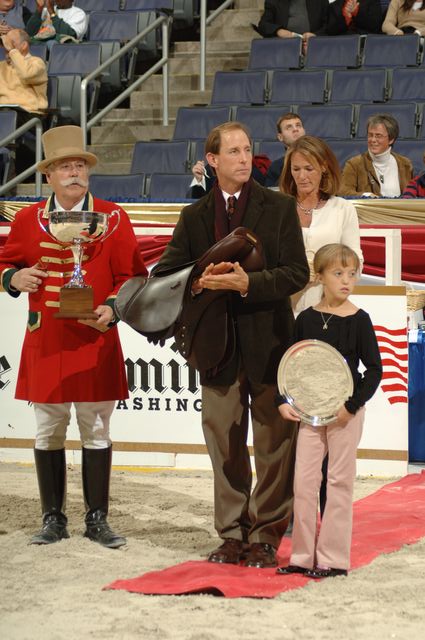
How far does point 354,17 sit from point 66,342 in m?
7.88

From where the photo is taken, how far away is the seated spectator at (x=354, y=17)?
1181cm

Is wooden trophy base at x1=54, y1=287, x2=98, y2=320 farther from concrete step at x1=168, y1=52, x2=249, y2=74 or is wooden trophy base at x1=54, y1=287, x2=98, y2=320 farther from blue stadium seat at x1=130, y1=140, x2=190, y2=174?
concrete step at x1=168, y1=52, x2=249, y2=74

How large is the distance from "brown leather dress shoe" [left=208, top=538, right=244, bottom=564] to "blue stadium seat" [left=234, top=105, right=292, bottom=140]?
643 centimetres

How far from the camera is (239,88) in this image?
11352 mm

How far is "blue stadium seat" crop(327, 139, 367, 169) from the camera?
966 centimetres

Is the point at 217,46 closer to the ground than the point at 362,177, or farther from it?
farther from it

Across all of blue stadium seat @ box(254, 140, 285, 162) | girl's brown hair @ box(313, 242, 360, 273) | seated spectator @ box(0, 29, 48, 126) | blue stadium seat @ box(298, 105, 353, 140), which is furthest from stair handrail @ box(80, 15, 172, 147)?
girl's brown hair @ box(313, 242, 360, 273)

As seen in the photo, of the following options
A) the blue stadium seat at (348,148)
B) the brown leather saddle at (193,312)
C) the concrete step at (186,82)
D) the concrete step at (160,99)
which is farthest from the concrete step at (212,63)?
the brown leather saddle at (193,312)

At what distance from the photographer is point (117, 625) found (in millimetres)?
3754

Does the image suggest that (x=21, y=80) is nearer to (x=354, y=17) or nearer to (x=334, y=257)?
(x=354, y=17)

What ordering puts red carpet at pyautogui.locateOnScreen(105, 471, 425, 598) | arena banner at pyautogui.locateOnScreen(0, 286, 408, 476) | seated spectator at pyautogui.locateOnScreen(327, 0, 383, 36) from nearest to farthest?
red carpet at pyautogui.locateOnScreen(105, 471, 425, 598), arena banner at pyautogui.locateOnScreen(0, 286, 408, 476), seated spectator at pyautogui.locateOnScreen(327, 0, 383, 36)

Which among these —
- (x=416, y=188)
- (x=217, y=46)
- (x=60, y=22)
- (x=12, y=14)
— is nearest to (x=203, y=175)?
(x=416, y=188)

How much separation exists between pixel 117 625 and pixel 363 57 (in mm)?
8473

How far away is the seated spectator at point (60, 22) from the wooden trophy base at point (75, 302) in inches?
331
